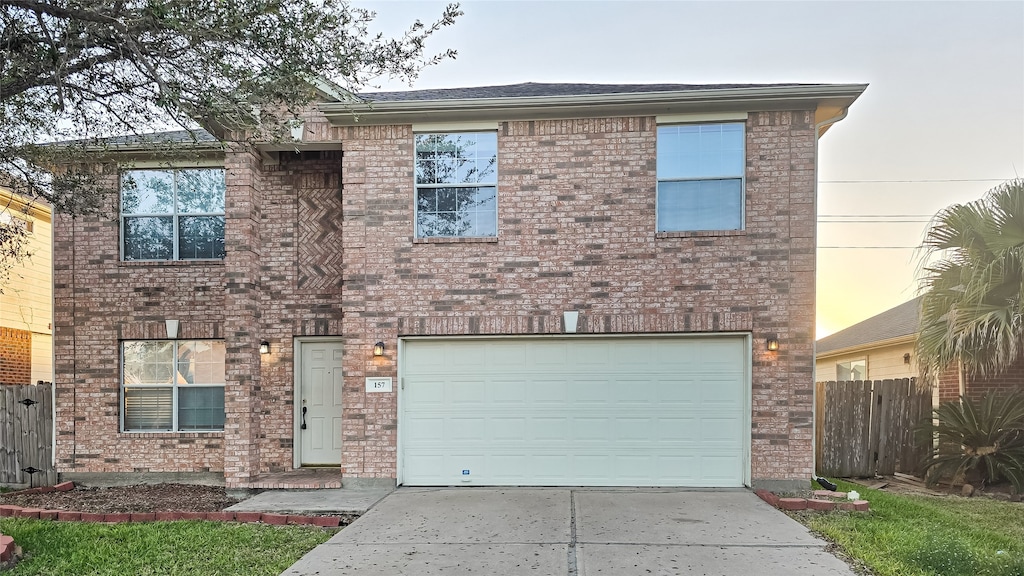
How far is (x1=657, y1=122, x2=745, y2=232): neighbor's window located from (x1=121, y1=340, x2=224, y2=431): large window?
7.31 metres

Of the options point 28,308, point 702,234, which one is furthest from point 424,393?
point 28,308

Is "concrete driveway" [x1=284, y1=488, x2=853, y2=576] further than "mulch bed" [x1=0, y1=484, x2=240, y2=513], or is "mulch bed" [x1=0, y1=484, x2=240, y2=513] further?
"mulch bed" [x1=0, y1=484, x2=240, y2=513]

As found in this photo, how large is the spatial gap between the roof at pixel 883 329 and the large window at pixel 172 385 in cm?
1164

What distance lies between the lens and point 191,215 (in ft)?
30.6

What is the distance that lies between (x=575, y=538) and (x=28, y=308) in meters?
14.9

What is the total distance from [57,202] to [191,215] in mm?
1965

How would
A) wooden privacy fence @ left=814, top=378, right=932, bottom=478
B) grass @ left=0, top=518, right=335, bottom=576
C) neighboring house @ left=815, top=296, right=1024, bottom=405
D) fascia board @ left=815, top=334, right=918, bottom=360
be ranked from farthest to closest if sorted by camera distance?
fascia board @ left=815, top=334, right=918, bottom=360, wooden privacy fence @ left=814, top=378, right=932, bottom=478, neighboring house @ left=815, top=296, right=1024, bottom=405, grass @ left=0, top=518, right=335, bottom=576

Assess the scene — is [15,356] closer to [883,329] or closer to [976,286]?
[976,286]

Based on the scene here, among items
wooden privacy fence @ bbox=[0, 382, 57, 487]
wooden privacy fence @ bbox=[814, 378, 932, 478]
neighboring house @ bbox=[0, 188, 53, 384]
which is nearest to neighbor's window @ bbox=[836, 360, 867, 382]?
wooden privacy fence @ bbox=[814, 378, 932, 478]

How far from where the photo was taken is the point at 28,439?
933 cm

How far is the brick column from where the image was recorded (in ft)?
27.1

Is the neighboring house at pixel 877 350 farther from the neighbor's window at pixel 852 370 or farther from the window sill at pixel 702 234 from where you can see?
the window sill at pixel 702 234

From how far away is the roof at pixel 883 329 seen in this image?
44.5ft

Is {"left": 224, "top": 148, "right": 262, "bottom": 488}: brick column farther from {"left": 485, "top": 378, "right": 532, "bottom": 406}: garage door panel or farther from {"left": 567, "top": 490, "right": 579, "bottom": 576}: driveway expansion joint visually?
{"left": 567, "top": 490, "right": 579, "bottom": 576}: driveway expansion joint
